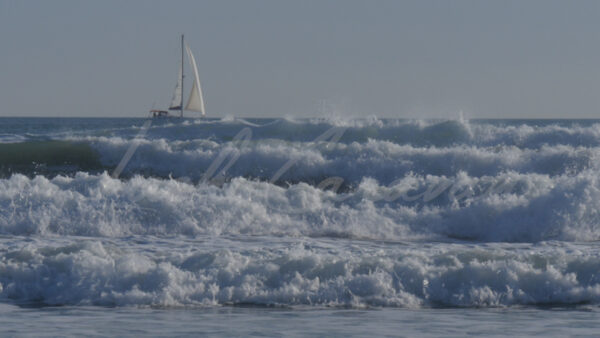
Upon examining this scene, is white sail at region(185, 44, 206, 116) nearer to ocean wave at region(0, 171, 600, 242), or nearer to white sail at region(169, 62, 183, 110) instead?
white sail at region(169, 62, 183, 110)

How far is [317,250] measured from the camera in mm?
11281

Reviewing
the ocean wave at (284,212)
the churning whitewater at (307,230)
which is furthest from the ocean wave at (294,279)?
the ocean wave at (284,212)

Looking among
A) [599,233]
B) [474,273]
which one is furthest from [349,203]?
[474,273]

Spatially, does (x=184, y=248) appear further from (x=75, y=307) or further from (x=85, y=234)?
(x=75, y=307)

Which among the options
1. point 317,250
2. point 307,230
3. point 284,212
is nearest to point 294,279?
point 317,250

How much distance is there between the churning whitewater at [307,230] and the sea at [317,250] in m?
0.03

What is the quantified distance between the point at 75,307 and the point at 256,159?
16115 millimetres

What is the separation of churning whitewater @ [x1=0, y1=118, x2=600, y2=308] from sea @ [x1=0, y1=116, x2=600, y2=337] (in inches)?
1.0

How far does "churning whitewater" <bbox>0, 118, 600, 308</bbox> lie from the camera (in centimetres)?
909

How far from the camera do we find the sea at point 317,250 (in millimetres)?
8125

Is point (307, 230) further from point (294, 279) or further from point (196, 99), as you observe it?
point (196, 99)

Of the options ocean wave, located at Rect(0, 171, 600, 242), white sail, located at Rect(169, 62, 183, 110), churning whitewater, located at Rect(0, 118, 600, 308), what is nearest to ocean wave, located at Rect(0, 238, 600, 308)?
churning whitewater, located at Rect(0, 118, 600, 308)

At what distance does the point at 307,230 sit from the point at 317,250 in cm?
221

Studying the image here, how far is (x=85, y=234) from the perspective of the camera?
12875 mm
